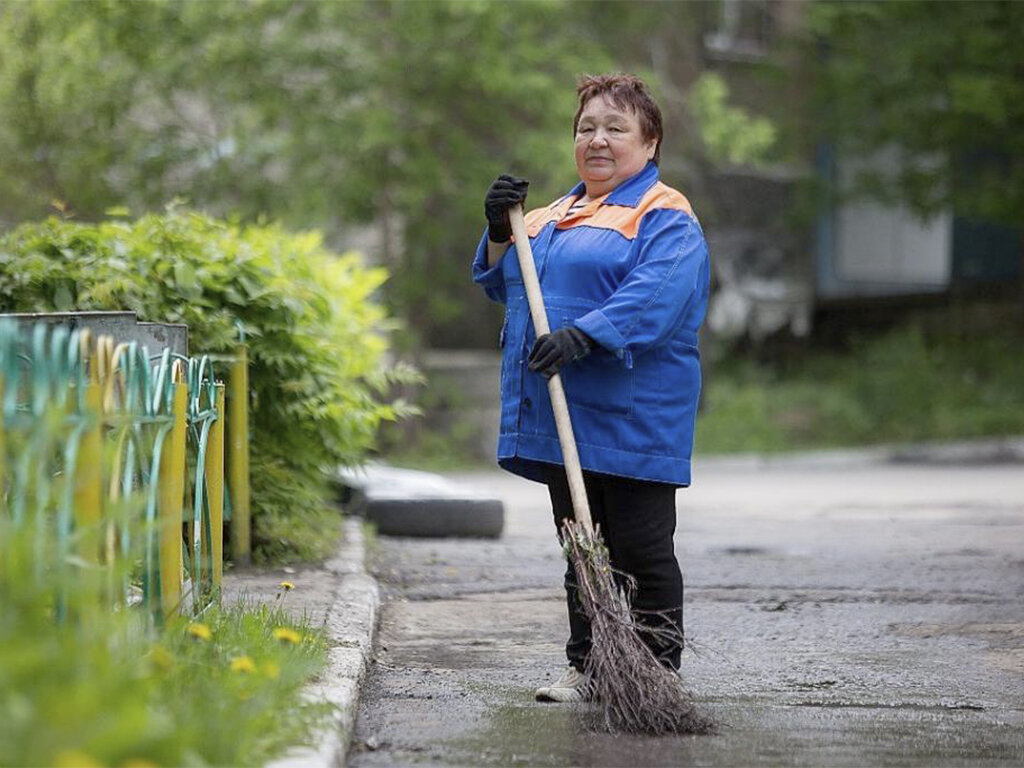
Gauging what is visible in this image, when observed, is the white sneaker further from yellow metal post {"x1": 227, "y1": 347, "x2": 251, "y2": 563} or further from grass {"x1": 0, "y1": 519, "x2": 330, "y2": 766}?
yellow metal post {"x1": 227, "y1": 347, "x2": 251, "y2": 563}

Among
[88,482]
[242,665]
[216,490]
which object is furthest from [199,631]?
[216,490]

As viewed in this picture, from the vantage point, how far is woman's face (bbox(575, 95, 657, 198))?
4.51 meters

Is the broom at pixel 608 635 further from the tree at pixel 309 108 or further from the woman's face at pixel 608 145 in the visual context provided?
the tree at pixel 309 108

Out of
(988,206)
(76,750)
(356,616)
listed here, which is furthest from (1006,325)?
(76,750)

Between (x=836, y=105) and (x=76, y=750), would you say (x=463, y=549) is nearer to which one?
(x=76, y=750)

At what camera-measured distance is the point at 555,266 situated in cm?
446

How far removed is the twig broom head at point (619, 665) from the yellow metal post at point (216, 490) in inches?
42.2

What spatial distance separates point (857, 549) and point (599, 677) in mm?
4322

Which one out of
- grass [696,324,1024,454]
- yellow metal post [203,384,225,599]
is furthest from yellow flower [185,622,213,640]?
grass [696,324,1024,454]

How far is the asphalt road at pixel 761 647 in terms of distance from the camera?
396cm

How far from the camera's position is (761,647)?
5.41m

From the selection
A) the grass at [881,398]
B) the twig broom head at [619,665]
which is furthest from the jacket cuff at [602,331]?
the grass at [881,398]

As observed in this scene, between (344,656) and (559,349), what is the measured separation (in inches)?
45.0

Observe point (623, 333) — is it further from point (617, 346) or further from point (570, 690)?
point (570, 690)
